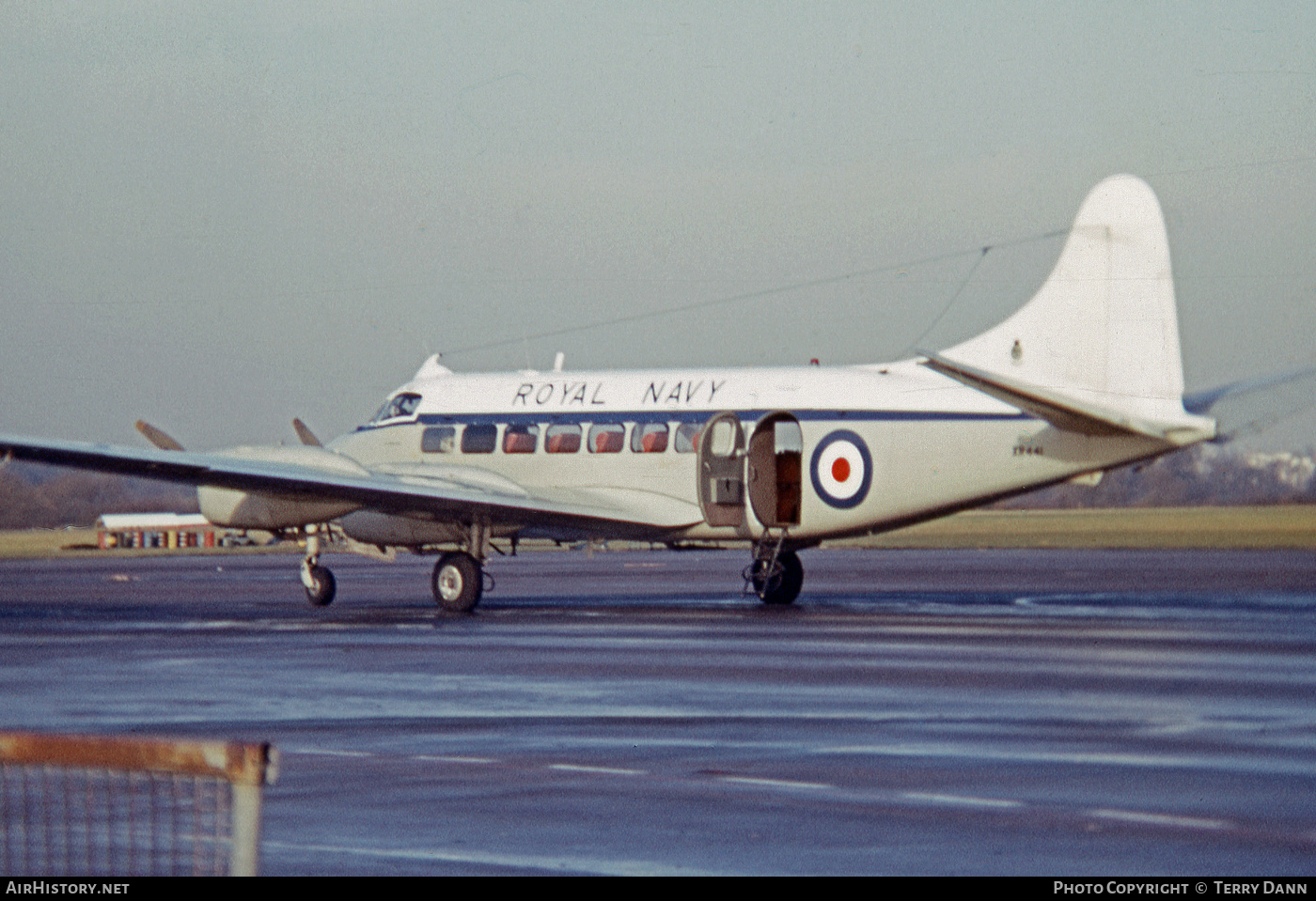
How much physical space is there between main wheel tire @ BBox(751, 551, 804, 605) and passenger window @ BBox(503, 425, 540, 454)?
411cm

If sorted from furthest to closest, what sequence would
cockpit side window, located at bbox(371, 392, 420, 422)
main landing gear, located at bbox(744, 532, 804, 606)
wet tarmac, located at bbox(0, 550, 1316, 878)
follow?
cockpit side window, located at bbox(371, 392, 420, 422)
main landing gear, located at bbox(744, 532, 804, 606)
wet tarmac, located at bbox(0, 550, 1316, 878)

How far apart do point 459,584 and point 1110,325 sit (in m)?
10.2

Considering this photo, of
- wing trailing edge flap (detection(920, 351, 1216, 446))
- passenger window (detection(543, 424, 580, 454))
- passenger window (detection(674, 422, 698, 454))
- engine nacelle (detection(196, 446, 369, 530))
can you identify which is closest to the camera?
wing trailing edge flap (detection(920, 351, 1216, 446))

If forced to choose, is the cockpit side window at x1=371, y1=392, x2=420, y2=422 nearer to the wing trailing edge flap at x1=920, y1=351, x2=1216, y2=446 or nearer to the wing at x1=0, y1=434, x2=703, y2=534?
the wing at x1=0, y1=434, x2=703, y2=534

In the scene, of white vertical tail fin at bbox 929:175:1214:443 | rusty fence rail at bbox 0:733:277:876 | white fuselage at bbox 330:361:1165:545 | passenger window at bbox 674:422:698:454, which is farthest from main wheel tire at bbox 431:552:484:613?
rusty fence rail at bbox 0:733:277:876

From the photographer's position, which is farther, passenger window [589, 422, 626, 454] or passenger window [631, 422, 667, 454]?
passenger window [589, 422, 626, 454]

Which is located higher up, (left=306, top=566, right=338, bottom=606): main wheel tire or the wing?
the wing

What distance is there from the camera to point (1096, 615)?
2583cm

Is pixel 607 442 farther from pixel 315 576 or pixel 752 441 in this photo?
pixel 315 576

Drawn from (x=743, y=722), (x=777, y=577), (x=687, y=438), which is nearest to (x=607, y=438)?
(x=687, y=438)

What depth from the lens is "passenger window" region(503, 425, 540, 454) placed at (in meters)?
30.7

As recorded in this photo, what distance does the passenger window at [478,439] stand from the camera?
1225 inches

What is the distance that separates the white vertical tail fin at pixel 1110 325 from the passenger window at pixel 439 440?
9.29 meters
